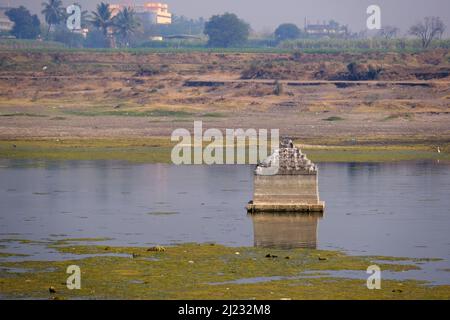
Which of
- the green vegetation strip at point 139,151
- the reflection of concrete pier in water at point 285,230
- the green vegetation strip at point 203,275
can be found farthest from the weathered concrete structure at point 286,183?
the green vegetation strip at point 139,151

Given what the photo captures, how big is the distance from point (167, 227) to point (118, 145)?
4572 centimetres

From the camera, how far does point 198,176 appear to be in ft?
256

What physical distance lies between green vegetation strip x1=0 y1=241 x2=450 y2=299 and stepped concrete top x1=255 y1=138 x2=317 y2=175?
788 cm

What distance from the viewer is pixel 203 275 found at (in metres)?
40.4

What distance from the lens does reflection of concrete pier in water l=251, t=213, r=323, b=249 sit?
48.2 meters

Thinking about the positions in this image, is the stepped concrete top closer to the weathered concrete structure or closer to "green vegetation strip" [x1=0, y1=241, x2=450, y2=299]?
the weathered concrete structure

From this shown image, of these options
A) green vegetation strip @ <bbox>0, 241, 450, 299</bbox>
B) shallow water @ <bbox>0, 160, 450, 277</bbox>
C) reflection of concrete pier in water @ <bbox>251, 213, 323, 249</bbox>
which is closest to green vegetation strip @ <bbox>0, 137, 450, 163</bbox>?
shallow water @ <bbox>0, 160, 450, 277</bbox>

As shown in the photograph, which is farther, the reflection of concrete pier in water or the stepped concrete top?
the stepped concrete top

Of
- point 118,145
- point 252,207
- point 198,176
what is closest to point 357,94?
point 118,145

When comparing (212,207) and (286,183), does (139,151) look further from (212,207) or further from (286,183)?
(286,183)

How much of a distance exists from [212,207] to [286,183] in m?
7.41

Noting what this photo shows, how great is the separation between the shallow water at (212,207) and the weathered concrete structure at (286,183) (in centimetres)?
87

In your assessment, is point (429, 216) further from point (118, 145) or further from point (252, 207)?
point (118, 145)

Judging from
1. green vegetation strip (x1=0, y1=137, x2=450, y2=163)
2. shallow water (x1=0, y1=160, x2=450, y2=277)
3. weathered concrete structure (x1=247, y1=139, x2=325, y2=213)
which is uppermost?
weathered concrete structure (x1=247, y1=139, x2=325, y2=213)
